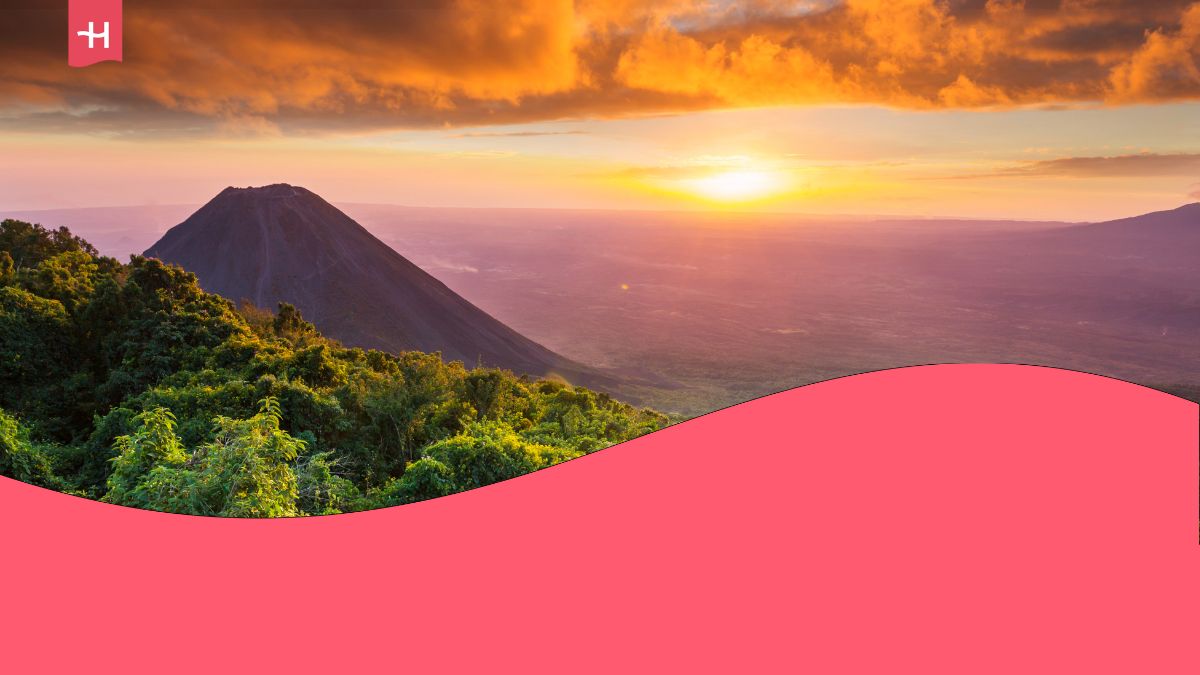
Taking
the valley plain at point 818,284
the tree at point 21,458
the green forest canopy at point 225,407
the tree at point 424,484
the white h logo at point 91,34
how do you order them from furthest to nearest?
the tree at point 424,484
the green forest canopy at point 225,407
the tree at point 21,458
the valley plain at point 818,284
the white h logo at point 91,34

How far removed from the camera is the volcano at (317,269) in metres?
2.97

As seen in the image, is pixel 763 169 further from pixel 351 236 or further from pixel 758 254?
pixel 351 236

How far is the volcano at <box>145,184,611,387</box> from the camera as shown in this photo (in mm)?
2975

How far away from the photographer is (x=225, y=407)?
4.48 metres

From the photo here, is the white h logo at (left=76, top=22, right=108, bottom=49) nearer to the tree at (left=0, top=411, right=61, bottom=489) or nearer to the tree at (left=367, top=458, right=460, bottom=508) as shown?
the tree at (left=0, top=411, right=61, bottom=489)

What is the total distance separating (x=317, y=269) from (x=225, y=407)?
1492 millimetres

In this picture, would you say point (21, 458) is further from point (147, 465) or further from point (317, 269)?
point (317, 269)

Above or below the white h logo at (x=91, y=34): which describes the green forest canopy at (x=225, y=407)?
below

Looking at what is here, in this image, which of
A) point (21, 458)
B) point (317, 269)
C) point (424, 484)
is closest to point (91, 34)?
point (317, 269)

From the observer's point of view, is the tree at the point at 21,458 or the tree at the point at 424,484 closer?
the tree at the point at 21,458

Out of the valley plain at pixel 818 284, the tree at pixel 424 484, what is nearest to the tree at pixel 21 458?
the valley plain at pixel 818 284

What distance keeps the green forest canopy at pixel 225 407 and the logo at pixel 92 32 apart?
127 cm

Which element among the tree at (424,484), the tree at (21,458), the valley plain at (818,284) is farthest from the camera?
the tree at (424,484)

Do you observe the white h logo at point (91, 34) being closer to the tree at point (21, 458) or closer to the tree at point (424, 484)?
the tree at point (21, 458)
